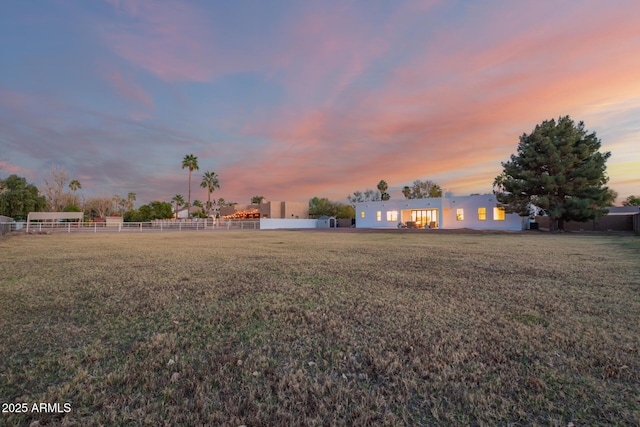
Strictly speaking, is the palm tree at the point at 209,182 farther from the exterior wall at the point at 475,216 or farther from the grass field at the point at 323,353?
the grass field at the point at 323,353

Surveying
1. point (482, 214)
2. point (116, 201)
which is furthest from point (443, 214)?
point (116, 201)

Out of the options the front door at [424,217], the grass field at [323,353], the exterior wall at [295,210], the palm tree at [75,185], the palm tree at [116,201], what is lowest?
the grass field at [323,353]

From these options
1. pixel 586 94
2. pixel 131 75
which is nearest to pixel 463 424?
pixel 586 94

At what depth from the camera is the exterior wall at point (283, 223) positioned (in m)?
36.6

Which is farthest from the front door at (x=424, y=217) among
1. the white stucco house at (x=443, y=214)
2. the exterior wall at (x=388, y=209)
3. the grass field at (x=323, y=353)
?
the grass field at (x=323, y=353)

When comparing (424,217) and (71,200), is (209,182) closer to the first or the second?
(71,200)

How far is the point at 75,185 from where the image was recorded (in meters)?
63.8

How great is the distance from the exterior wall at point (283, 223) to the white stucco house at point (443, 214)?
9.44m

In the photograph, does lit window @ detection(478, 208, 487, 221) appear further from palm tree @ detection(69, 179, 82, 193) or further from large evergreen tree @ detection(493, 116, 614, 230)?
palm tree @ detection(69, 179, 82, 193)

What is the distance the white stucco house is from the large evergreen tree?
4175 millimetres

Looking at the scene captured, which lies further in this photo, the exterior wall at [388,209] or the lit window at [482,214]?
the exterior wall at [388,209]

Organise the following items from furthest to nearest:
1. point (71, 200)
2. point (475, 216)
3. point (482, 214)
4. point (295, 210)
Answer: point (71, 200)
point (295, 210)
point (475, 216)
point (482, 214)

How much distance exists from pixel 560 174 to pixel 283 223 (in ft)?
97.8

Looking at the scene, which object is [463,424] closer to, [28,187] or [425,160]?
[425,160]
